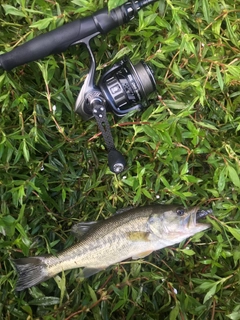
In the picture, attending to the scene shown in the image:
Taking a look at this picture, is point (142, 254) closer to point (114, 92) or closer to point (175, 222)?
point (175, 222)

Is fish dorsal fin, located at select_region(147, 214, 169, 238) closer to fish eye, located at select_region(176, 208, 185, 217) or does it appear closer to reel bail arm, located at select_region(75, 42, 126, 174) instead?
fish eye, located at select_region(176, 208, 185, 217)

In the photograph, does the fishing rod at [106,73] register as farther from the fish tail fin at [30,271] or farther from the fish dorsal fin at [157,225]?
the fish tail fin at [30,271]

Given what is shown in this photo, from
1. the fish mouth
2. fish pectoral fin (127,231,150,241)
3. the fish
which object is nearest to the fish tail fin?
the fish

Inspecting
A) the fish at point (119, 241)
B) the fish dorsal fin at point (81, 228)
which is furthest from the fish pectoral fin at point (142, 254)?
the fish dorsal fin at point (81, 228)

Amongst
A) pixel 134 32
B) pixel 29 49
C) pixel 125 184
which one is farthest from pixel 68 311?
pixel 134 32

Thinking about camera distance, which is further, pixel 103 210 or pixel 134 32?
pixel 103 210

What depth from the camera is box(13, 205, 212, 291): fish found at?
103 inches

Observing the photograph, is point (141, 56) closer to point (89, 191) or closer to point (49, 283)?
point (89, 191)

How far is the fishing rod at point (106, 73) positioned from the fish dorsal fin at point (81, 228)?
48 cm

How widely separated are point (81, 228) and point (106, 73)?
1159 mm

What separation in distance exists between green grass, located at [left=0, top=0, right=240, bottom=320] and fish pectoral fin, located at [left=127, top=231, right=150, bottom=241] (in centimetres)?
25

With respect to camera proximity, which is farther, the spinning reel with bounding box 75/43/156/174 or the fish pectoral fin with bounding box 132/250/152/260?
the fish pectoral fin with bounding box 132/250/152/260

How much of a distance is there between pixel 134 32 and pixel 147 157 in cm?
93

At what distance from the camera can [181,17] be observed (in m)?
2.69
